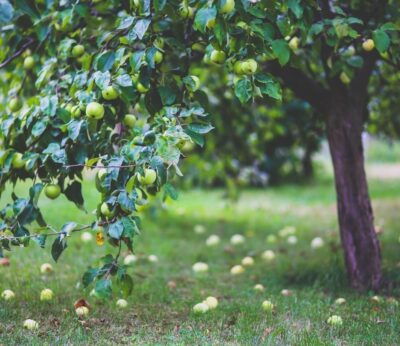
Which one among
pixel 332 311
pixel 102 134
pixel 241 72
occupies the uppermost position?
pixel 241 72

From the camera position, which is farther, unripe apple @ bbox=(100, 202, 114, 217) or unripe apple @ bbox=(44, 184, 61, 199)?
unripe apple @ bbox=(44, 184, 61, 199)

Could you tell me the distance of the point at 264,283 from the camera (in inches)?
151

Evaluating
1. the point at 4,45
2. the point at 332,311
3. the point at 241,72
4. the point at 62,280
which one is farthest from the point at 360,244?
the point at 4,45

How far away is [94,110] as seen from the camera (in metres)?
2.39

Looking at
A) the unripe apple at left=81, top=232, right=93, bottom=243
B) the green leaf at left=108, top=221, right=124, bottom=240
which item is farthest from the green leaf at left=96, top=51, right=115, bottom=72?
the unripe apple at left=81, top=232, right=93, bottom=243

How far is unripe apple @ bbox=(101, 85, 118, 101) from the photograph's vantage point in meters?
2.39

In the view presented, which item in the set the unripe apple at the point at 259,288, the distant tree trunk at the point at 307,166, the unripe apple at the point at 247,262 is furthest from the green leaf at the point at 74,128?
the distant tree trunk at the point at 307,166

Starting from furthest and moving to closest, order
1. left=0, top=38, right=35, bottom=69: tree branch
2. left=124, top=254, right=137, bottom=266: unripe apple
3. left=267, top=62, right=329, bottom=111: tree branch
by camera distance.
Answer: left=124, top=254, right=137, bottom=266: unripe apple → left=267, top=62, right=329, bottom=111: tree branch → left=0, top=38, right=35, bottom=69: tree branch

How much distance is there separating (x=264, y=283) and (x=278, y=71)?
55.1 inches

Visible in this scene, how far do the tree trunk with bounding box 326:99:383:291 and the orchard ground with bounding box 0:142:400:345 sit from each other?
6.6 inches

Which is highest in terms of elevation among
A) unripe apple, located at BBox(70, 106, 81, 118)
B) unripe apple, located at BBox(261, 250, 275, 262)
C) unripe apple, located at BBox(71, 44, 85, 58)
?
unripe apple, located at BBox(71, 44, 85, 58)

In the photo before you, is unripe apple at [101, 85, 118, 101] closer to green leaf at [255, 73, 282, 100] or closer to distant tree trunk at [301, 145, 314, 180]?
green leaf at [255, 73, 282, 100]

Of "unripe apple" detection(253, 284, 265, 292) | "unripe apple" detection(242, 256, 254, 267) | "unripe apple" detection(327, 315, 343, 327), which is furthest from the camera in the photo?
"unripe apple" detection(242, 256, 254, 267)

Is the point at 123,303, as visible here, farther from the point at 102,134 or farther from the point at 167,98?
the point at 167,98
